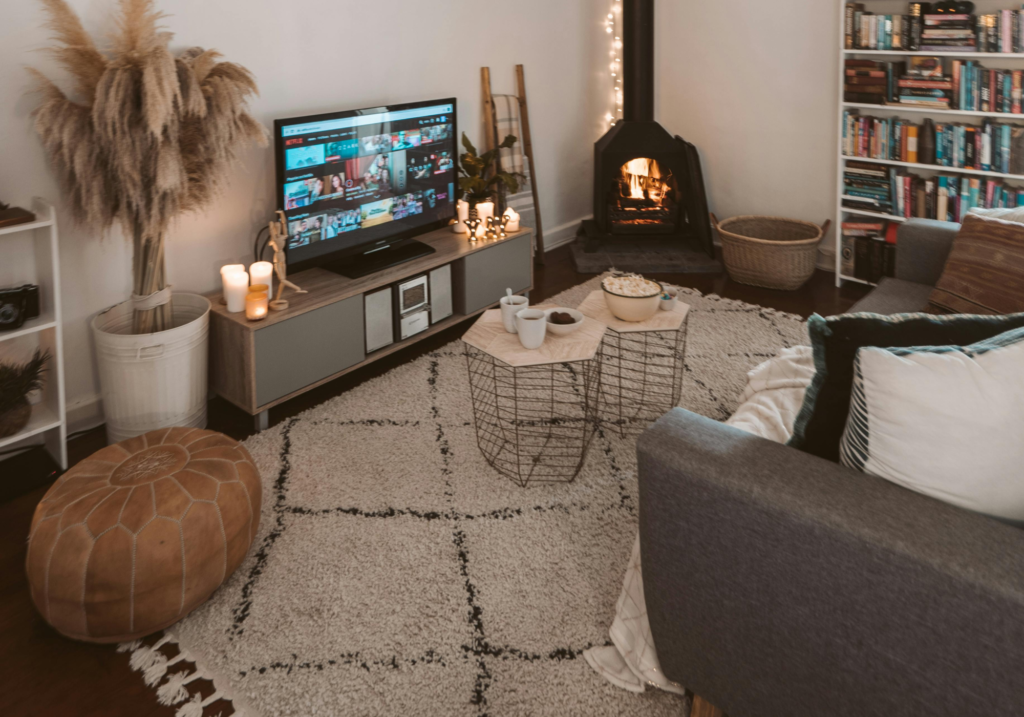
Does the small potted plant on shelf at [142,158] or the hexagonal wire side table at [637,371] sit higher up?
the small potted plant on shelf at [142,158]

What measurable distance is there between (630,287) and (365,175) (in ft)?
4.42

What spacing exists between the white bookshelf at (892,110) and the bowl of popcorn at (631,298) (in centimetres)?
209

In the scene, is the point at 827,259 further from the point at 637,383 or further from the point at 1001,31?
the point at 637,383

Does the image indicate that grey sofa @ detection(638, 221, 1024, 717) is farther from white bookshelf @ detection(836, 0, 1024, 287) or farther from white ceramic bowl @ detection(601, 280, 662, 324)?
white bookshelf @ detection(836, 0, 1024, 287)

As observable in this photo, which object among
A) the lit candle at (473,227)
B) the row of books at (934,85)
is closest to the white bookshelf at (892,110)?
the row of books at (934,85)

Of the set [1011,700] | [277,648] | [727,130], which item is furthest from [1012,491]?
[727,130]

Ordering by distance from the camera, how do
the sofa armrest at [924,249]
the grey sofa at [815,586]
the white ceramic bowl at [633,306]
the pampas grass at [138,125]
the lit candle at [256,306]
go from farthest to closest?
the sofa armrest at [924,249], the lit candle at [256,306], the white ceramic bowl at [633,306], the pampas grass at [138,125], the grey sofa at [815,586]

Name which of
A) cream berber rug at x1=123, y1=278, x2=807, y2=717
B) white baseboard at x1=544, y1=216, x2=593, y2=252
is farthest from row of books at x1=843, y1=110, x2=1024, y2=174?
cream berber rug at x1=123, y1=278, x2=807, y2=717

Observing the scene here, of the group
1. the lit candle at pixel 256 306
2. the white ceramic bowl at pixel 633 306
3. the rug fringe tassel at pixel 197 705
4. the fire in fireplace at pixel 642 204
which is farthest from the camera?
the fire in fireplace at pixel 642 204

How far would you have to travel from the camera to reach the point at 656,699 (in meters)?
1.67

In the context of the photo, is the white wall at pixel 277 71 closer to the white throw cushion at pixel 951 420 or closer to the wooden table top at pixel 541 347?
the wooden table top at pixel 541 347

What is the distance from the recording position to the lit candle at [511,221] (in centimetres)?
382

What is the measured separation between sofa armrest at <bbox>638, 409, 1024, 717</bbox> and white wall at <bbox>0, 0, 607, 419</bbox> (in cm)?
223

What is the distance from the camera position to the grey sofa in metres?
1.10
